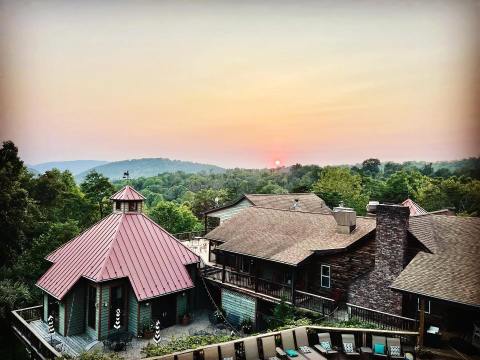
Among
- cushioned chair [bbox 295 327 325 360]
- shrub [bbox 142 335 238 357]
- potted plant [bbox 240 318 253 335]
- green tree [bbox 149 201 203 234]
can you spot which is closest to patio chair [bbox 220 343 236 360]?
shrub [bbox 142 335 238 357]

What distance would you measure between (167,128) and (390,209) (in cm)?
1388

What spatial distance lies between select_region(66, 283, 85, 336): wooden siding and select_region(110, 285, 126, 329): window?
1491 mm

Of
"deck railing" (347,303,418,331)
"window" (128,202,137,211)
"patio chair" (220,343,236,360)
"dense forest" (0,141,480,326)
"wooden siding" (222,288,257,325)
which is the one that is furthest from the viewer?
"window" (128,202,137,211)

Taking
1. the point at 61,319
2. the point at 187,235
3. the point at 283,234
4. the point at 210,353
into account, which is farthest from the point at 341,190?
the point at 210,353

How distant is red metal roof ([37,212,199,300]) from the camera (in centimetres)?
1717

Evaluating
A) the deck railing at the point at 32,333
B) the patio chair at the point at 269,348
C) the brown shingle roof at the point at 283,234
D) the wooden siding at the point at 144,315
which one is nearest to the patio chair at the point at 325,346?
the patio chair at the point at 269,348

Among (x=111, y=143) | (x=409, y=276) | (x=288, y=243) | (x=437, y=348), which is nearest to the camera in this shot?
(x=437, y=348)

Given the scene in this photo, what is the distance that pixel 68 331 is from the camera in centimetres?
1698

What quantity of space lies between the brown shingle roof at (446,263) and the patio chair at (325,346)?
2975 millimetres

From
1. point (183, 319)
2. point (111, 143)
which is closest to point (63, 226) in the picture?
point (111, 143)

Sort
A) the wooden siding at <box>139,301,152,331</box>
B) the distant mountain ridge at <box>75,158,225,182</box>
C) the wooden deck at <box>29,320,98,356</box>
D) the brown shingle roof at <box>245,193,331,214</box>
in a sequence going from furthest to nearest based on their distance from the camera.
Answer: the distant mountain ridge at <box>75,158,225,182</box>, the brown shingle roof at <box>245,193,331,214</box>, the wooden siding at <box>139,301,152,331</box>, the wooden deck at <box>29,320,98,356</box>

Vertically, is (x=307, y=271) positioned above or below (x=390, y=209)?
below

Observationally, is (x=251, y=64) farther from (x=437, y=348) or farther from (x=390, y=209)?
(x=437, y=348)

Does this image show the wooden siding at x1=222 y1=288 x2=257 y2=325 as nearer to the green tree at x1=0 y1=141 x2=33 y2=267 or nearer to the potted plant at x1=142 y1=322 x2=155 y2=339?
the potted plant at x1=142 y1=322 x2=155 y2=339
